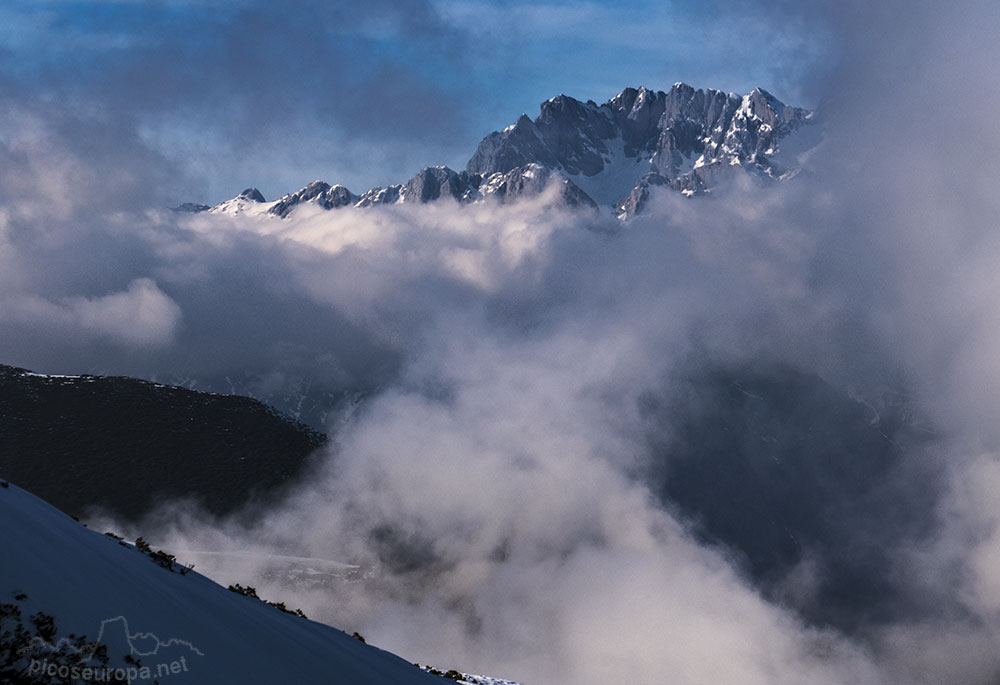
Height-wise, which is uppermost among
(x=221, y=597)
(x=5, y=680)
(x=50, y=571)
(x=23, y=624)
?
(x=221, y=597)

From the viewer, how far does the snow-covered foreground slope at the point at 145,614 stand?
2120cm

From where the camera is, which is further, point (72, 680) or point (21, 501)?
point (21, 501)

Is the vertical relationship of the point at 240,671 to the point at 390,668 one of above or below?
below

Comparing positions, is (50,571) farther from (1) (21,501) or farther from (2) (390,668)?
(2) (390,668)

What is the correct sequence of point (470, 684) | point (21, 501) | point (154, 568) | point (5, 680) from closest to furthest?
1. point (5, 680)
2. point (21, 501)
3. point (154, 568)
4. point (470, 684)

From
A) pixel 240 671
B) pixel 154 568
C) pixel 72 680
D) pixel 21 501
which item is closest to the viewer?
pixel 72 680

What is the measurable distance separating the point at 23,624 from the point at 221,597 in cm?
1090

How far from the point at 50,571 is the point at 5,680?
4.09 meters

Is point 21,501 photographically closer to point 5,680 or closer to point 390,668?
point 5,680

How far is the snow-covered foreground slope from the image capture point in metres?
21.2

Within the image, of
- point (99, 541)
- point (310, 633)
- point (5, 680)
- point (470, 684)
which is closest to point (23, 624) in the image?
point (5, 680)

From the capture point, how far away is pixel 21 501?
27.8 m

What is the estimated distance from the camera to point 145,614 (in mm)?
23203

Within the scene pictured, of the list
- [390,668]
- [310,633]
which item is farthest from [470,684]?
[310,633]
